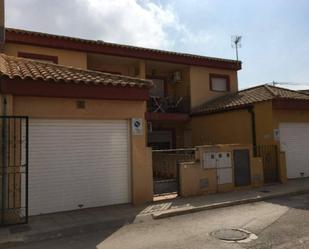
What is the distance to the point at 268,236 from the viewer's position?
712cm

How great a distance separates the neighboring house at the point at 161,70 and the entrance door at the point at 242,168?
6443 mm

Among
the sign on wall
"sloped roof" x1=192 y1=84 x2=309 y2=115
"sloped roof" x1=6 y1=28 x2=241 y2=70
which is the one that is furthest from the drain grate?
"sloped roof" x1=6 y1=28 x2=241 y2=70

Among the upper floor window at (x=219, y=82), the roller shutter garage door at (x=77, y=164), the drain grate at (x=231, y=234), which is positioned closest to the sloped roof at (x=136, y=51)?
the upper floor window at (x=219, y=82)

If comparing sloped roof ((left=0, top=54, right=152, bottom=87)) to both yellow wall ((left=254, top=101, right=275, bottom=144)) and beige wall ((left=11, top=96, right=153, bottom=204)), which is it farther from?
yellow wall ((left=254, top=101, right=275, bottom=144))

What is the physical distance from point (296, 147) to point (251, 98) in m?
2.89

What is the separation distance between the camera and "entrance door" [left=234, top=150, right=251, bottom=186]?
12758 millimetres

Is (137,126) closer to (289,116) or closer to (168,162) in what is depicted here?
(168,162)

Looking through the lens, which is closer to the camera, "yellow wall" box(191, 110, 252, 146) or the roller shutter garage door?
the roller shutter garage door

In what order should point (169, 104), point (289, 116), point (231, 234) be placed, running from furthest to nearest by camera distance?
point (169, 104), point (289, 116), point (231, 234)

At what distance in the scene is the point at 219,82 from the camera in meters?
21.4

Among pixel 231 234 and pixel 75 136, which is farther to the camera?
pixel 75 136

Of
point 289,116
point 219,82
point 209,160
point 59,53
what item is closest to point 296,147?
point 289,116

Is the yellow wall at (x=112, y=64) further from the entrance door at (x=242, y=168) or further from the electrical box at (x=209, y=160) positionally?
the entrance door at (x=242, y=168)

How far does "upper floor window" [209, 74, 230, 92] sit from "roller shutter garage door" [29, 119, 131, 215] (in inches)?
448
